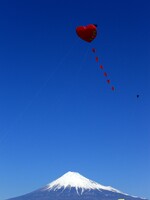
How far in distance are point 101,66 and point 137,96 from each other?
24.9ft

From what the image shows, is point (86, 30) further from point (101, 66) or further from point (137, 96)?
point (137, 96)

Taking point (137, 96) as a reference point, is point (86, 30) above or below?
above

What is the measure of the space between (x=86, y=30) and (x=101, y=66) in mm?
6364

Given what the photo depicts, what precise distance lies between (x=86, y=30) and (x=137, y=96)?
44.4 feet

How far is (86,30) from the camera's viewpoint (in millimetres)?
60594

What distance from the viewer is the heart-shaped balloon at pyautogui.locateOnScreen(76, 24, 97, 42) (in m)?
60.2

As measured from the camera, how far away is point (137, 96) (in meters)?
56.4

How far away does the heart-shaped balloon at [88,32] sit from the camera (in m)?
60.2

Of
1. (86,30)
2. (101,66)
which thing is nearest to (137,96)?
(101,66)

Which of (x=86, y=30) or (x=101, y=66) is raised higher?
(x=86, y=30)

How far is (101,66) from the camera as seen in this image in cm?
5944

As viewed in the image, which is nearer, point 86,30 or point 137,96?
point 137,96

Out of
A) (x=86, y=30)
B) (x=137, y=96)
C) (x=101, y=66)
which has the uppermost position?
(x=86, y=30)

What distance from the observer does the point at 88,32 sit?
60.5 metres
